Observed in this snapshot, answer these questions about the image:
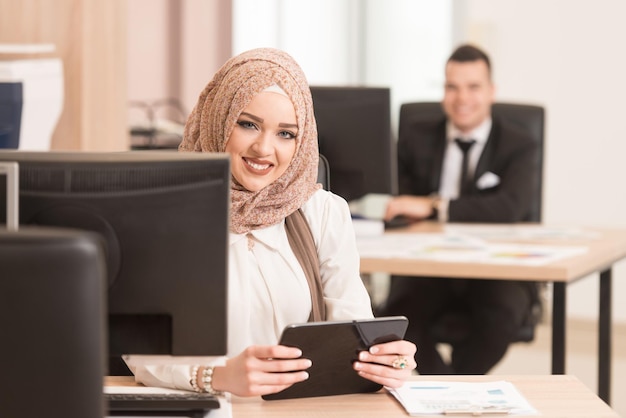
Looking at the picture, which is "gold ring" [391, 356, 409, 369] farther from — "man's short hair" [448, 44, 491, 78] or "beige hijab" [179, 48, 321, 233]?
"man's short hair" [448, 44, 491, 78]

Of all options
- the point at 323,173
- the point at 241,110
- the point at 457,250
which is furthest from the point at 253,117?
the point at 457,250

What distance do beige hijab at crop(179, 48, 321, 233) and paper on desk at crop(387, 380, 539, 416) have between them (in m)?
0.44

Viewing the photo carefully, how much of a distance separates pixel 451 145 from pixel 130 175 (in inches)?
108

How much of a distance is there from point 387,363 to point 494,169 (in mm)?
2240

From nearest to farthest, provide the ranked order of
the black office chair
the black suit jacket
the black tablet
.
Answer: the black tablet, the black office chair, the black suit jacket

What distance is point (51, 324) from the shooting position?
1084 mm

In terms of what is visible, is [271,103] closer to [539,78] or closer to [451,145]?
[451,145]

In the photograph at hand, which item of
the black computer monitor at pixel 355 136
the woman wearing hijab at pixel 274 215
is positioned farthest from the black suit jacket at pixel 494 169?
the woman wearing hijab at pixel 274 215

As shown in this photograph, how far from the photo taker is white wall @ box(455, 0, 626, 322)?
538 centimetres

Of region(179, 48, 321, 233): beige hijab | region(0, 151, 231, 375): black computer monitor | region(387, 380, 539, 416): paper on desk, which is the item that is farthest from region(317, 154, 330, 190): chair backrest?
region(0, 151, 231, 375): black computer monitor

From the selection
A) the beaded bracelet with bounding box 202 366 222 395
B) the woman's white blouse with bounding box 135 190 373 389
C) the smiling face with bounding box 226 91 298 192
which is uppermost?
the smiling face with bounding box 226 91 298 192

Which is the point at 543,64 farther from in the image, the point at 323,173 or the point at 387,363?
the point at 387,363

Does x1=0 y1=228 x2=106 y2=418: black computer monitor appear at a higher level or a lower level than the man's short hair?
lower

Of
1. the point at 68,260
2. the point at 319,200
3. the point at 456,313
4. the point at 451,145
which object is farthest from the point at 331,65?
the point at 68,260
